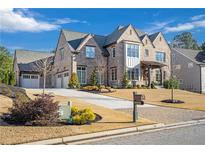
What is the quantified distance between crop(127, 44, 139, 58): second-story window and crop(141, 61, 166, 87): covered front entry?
1.12 metres

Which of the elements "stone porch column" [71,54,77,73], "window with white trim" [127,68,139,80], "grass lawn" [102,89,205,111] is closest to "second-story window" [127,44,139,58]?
"window with white trim" [127,68,139,80]

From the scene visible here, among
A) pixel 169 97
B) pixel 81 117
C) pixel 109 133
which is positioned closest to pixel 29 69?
pixel 169 97

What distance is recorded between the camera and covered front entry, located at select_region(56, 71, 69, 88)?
26.2 m

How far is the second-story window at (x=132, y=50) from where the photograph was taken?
2737 centimetres

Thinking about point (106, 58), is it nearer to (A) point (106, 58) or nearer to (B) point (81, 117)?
(A) point (106, 58)

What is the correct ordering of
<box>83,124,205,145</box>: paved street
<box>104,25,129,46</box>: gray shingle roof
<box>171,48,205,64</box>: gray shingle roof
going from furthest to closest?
1. <box>171,48,205,64</box>: gray shingle roof
2. <box>104,25,129,46</box>: gray shingle roof
3. <box>83,124,205,145</box>: paved street

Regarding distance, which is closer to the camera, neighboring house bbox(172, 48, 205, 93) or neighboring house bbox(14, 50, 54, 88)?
neighboring house bbox(14, 50, 54, 88)

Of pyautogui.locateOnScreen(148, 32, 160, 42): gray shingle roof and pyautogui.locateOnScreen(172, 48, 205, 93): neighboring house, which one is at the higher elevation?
pyautogui.locateOnScreen(148, 32, 160, 42): gray shingle roof

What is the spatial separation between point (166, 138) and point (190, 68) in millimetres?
26187

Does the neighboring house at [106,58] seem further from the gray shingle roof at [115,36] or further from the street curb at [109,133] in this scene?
the street curb at [109,133]

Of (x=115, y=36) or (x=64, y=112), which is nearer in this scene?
(x=64, y=112)

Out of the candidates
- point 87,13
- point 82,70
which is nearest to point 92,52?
point 82,70

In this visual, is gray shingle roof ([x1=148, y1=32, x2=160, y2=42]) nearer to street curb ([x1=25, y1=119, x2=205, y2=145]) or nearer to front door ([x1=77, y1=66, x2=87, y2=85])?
front door ([x1=77, y1=66, x2=87, y2=85])

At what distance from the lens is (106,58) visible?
28.0 meters
